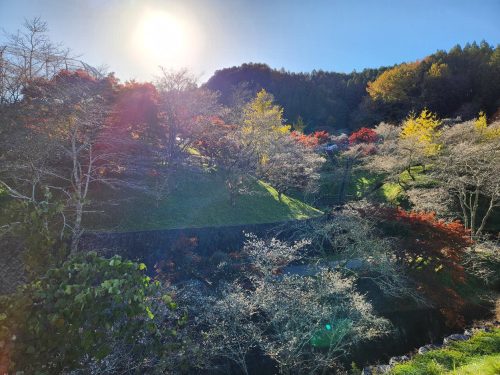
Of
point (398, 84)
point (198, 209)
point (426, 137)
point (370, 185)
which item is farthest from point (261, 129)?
point (398, 84)

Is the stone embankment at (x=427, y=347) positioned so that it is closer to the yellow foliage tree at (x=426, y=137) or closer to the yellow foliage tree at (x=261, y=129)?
the yellow foliage tree at (x=261, y=129)

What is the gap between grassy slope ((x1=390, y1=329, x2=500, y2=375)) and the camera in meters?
7.16

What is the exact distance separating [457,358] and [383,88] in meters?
41.7

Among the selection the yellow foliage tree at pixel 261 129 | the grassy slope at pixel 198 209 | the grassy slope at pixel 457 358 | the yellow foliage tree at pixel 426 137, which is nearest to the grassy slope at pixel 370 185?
the yellow foliage tree at pixel 426 137

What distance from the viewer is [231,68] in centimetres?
5419

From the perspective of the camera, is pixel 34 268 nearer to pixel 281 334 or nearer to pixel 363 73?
pixel 281 334

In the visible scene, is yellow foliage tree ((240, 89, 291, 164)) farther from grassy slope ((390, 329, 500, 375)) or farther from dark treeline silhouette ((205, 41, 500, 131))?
grassy slope ((390, 329, 500, 375))

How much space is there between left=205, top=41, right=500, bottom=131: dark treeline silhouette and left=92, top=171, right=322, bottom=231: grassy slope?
33.2 feet

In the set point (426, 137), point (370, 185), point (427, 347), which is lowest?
point (427, 347)

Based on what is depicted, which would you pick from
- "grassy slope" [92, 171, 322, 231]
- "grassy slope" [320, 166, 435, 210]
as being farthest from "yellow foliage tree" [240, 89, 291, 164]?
"grassy slope" [320, 166, 435, 210]

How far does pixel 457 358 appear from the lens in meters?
7.83

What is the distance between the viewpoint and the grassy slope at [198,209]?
13.3 meters

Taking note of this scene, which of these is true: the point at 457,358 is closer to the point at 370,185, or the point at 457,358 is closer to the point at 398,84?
the point at 370,185

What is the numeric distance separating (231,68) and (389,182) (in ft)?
129
